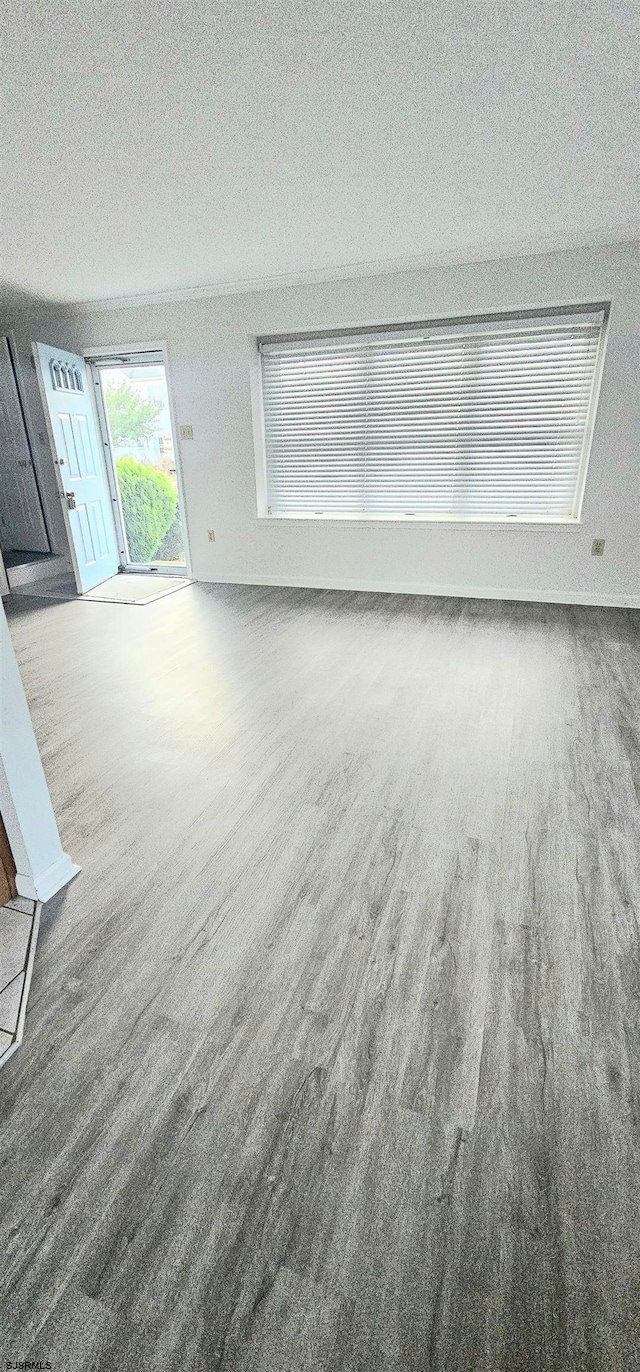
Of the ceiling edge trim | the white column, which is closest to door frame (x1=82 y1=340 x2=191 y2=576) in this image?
the ceiling edge trim

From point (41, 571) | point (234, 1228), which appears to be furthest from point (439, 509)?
point (234, 1228)

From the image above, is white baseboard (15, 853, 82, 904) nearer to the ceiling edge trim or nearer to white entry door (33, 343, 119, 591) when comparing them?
white entry door (33, 343, 119, 591)

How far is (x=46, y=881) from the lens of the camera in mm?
1733

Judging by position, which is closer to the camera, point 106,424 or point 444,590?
point 444,590

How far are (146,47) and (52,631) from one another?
3214 millimetres

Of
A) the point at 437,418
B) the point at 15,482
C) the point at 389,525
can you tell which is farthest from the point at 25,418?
the point at 437,418

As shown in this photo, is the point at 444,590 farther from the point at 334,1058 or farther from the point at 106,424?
the point at 334,1058

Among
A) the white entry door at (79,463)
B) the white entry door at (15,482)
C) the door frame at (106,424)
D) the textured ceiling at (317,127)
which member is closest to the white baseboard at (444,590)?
the door frame at (106,424)

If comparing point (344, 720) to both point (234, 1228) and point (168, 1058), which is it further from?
point (234, 1228)

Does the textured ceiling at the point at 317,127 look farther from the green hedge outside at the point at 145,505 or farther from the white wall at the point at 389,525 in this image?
the green hedge outside at the point at 145,505

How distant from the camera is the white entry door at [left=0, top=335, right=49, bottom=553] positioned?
5.85 m

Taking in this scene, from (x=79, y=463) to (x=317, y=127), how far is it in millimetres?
3569

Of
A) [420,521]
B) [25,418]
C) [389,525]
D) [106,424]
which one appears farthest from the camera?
[25,418]

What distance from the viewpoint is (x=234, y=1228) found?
0.97 meters
